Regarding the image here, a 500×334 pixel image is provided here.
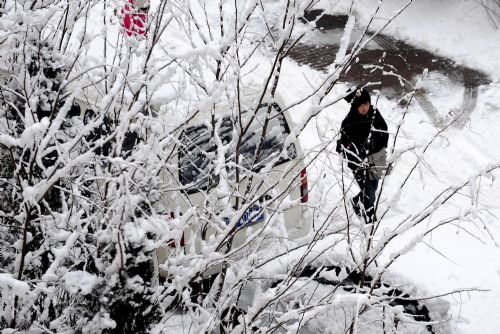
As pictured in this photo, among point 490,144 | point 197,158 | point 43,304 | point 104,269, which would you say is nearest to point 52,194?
point 43,304

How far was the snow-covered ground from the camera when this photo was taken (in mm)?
3451

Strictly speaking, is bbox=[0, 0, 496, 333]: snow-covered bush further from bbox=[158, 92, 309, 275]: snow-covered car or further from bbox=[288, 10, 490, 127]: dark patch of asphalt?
bbox=[288, 10, 490, 127]: dark patch of asphalt

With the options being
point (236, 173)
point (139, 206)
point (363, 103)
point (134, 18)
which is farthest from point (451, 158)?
point (139, 206)

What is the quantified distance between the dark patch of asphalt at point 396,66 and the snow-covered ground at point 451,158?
18 centimetres

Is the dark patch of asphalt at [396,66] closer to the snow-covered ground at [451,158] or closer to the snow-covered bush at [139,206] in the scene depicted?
the snow-covered ground at [451,158]

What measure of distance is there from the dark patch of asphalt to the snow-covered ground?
0.18 metres

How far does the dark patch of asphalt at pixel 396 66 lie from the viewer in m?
9.19

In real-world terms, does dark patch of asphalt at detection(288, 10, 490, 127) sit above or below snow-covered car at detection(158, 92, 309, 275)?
above

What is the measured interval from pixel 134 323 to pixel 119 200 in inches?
31.2

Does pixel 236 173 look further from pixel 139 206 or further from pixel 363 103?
pixel 363 103

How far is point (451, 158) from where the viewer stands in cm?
768

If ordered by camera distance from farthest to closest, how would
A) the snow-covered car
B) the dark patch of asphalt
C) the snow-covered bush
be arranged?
the dark patch of asphalt
the snow-covered car
the snow-covered bush

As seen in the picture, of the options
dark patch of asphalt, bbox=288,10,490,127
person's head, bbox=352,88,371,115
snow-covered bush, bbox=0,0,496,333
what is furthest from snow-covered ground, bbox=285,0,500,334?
snow-covered bush, bbox=0,0,496,333

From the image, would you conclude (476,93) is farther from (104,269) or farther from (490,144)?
(104,269)
